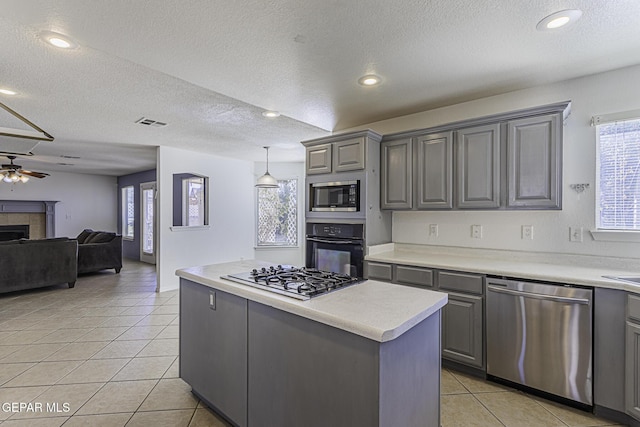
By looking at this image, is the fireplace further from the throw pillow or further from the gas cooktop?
the gas cooktop

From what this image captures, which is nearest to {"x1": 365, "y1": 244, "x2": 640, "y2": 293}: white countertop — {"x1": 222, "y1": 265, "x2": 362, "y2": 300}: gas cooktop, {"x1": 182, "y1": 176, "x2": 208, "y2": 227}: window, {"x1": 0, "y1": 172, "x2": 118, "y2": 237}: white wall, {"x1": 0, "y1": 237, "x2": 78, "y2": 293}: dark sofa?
{"x1": 222, "y1": 265, "x2": 362, "y2": 300}: gas cooktop

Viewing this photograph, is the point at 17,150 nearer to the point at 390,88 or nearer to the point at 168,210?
the point at 168,210

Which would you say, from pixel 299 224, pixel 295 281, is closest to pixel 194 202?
pixel 299 224

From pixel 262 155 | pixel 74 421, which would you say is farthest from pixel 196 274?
pixel 262 155

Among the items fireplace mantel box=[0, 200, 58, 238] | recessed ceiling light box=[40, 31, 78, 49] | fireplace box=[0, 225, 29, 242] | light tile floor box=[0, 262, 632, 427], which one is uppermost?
recessed ceiling light box=[40, 31, 78, 49]

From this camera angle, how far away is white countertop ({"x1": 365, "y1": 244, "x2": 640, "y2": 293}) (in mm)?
2082

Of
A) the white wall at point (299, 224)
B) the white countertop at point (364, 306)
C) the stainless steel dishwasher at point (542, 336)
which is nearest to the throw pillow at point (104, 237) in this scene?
the white wall at point (299, 224)

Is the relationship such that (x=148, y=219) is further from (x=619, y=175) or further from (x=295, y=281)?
(x=619, y=175)

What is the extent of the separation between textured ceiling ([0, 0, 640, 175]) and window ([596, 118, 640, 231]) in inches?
19.6

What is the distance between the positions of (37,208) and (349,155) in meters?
9.02

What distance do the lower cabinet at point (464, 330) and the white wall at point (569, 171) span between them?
784 mm

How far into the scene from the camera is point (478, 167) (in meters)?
2.76

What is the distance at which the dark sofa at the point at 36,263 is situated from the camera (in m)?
4.60

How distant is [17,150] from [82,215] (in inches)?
168
